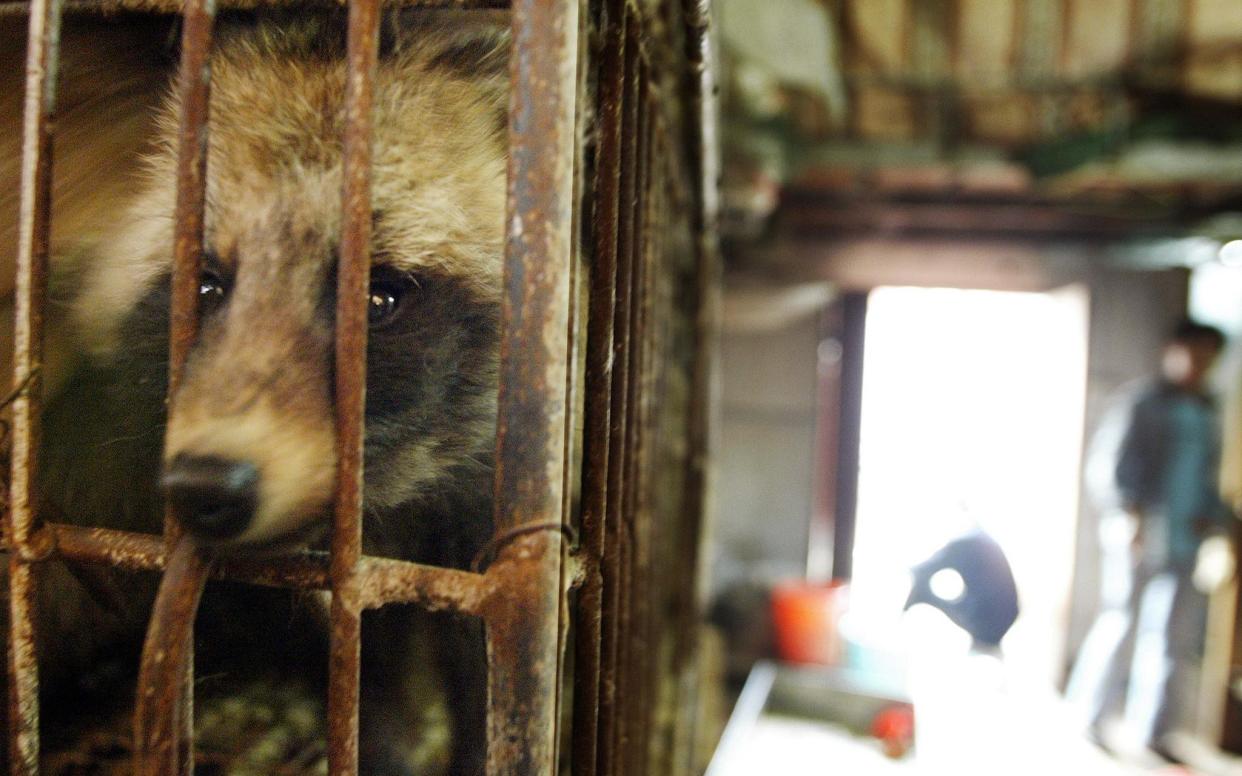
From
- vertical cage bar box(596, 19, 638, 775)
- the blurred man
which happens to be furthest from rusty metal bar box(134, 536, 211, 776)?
the blurred man

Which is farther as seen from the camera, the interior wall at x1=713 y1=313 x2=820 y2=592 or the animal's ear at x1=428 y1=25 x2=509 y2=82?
the interior wall at x1=713 y1=313 x2=820 y2=592

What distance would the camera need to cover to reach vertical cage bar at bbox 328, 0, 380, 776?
2.60 feet

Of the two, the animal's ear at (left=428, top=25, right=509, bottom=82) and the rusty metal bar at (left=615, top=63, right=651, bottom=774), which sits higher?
the animal's ear at (left=428, top=25, right=509, bottom=82)

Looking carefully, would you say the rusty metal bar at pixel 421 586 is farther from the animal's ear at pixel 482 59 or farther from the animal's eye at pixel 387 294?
the animal's ear at pixel 482 59

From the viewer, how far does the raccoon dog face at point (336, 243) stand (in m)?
0.98

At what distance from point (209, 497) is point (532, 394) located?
380mm

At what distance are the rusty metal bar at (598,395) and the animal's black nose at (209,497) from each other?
1.32ft

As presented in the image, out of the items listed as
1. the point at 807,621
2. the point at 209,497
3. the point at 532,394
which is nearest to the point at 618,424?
the point at 532,394

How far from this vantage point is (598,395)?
3.11 feet

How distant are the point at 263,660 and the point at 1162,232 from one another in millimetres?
5244

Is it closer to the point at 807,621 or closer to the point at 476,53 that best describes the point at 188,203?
the point at 476,53

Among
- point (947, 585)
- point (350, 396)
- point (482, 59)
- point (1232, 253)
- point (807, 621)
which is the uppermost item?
point (1232, 253)

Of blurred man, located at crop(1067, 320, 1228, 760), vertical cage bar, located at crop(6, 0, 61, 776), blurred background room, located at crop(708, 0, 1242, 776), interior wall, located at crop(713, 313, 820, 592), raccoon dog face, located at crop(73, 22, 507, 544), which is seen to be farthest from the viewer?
interior wall, located at crop(713, 313, 820, 592)

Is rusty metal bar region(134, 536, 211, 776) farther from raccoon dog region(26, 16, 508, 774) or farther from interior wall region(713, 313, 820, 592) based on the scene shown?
interior wall region(713, 313, 820, 592)
